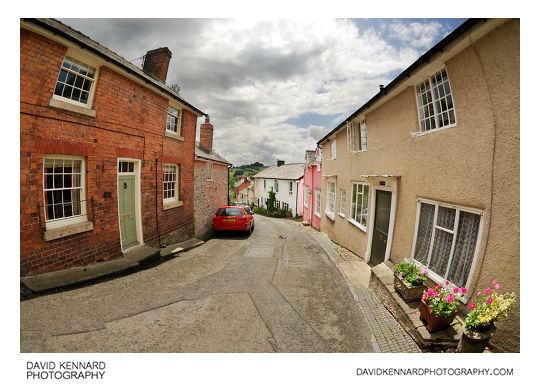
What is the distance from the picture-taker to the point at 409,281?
4.37 m

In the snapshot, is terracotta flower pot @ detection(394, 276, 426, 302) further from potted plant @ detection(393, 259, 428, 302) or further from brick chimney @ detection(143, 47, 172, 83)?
brick chimney @ detection(143, 47, 172, 83)

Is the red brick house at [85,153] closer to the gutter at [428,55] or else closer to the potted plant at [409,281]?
the gutter at [428,55]

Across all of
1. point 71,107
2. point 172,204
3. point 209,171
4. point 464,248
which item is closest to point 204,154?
point 209,171

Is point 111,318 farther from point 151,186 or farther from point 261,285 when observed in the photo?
point 151,186

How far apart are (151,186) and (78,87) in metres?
3.28

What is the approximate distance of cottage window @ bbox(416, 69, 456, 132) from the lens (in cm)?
427

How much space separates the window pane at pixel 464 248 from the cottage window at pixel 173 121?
30.3 feet

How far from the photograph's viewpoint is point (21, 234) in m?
4.11

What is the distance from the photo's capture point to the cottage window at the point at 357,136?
323 inches

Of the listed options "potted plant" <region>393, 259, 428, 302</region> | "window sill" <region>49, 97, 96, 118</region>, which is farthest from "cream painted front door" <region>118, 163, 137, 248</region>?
"potted plant" <region>393, 259, 428, 302</region>

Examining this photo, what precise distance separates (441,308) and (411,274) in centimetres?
115

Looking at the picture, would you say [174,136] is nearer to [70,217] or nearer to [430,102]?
[70,217]

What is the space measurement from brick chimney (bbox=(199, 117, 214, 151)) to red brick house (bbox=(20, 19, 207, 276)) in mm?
6472

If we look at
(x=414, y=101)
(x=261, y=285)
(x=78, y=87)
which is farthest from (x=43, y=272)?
(x=414, y=101)
